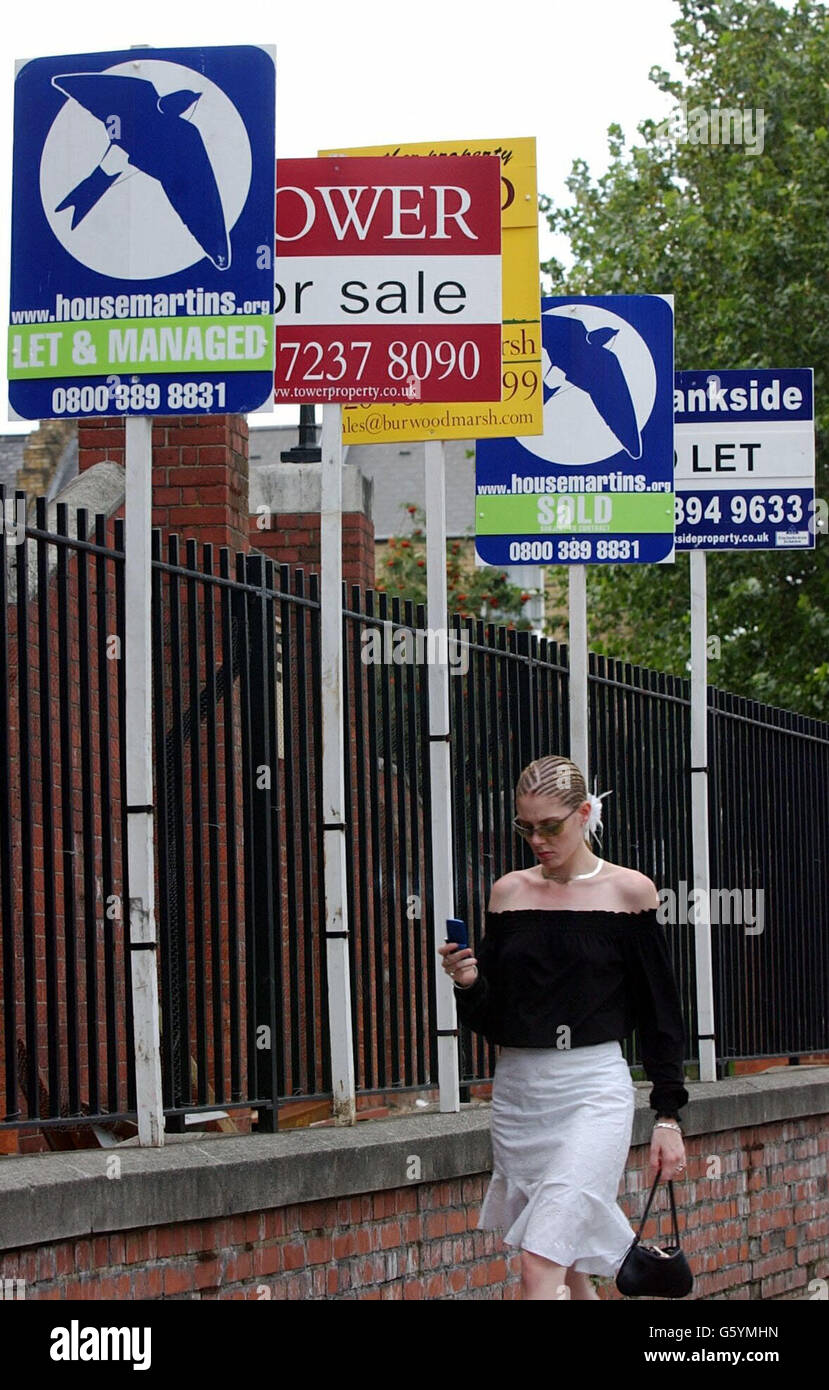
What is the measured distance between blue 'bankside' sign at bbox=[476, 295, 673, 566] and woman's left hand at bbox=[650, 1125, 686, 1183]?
3.55m

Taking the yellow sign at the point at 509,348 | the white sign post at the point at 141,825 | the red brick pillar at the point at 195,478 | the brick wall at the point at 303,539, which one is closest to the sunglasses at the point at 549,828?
the white sign post at the point at 141,825

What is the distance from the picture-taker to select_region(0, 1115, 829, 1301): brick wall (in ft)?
18.5

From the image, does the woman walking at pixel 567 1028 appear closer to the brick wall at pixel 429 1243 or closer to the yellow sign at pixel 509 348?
the brick wall at pixel 429 1243

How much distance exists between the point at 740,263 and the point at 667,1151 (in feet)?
68.3

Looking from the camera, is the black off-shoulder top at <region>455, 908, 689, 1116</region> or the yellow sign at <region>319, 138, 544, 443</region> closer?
the black off-shoulder top at <region>455, 908, 689, 1116</region>

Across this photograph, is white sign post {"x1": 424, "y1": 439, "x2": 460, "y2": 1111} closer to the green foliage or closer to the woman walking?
the woman walking

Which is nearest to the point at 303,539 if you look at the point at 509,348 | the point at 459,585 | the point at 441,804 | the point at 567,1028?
the point at 509,348

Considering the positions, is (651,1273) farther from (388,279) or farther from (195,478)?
(195,478)

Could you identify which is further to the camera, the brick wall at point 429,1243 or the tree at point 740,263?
the tree at point 740,263

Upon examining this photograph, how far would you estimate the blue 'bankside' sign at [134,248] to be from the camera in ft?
21.3

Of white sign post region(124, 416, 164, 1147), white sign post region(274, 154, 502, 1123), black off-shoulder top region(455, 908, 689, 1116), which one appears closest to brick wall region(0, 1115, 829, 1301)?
white sign post region(124, 416, 164, 1147)

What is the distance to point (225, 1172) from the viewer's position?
6.07m

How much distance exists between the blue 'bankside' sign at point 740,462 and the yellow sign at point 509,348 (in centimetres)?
233

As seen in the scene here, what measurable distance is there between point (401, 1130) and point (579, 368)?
3.57 metres
